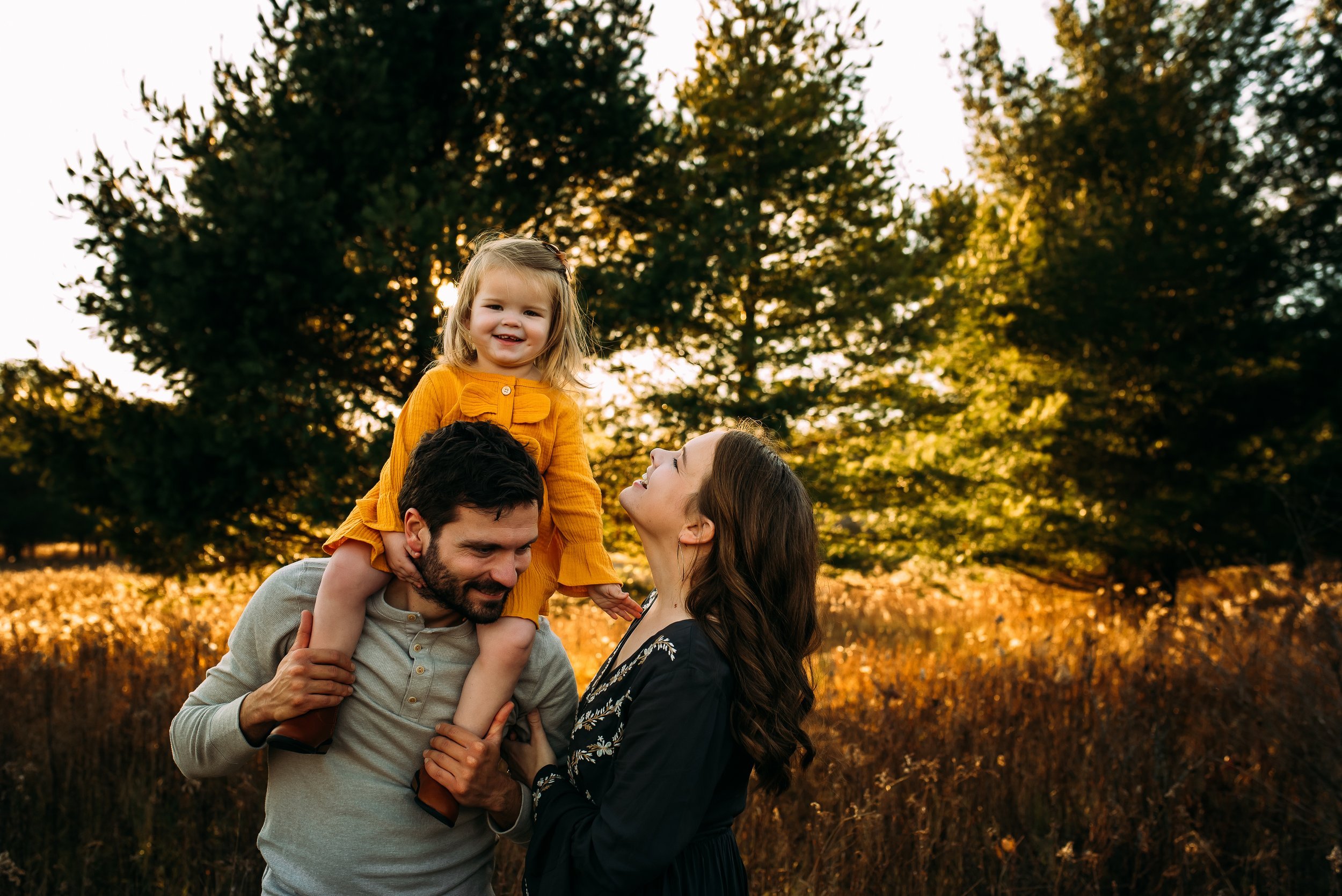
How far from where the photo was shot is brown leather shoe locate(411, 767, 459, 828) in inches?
71.8

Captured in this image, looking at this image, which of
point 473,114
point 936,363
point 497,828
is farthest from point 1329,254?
point 497,828

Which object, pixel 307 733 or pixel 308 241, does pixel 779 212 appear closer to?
pixel 308 241

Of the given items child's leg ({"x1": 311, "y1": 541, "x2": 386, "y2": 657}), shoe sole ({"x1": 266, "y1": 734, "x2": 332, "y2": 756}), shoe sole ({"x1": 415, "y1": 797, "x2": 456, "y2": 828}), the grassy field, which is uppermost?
child's leg ({"x1": 311, "y1": 541, "x2": 386, "y2": 657})

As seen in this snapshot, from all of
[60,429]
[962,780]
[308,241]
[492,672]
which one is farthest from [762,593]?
[60,429]

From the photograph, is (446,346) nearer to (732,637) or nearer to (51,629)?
(732,637)

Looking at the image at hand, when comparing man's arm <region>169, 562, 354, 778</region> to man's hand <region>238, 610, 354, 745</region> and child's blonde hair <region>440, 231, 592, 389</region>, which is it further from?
child's blonde hair <region>440, 231, 592, 389</region>

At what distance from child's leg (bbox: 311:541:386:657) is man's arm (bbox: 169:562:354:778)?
7 cm

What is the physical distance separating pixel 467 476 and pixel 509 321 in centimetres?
83

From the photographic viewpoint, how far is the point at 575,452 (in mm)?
2580

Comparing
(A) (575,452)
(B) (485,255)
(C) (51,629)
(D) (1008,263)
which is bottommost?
(C) (51,629)

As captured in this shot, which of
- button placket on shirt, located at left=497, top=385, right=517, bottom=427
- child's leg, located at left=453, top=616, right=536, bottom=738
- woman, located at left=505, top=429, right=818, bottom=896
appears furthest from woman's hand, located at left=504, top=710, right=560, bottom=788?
button placket on shirt, located at left=497, top=385, right=517, bottom=427

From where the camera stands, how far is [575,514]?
8.31 ft

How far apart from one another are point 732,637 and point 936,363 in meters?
8.68

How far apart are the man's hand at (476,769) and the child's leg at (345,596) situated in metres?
0.32
